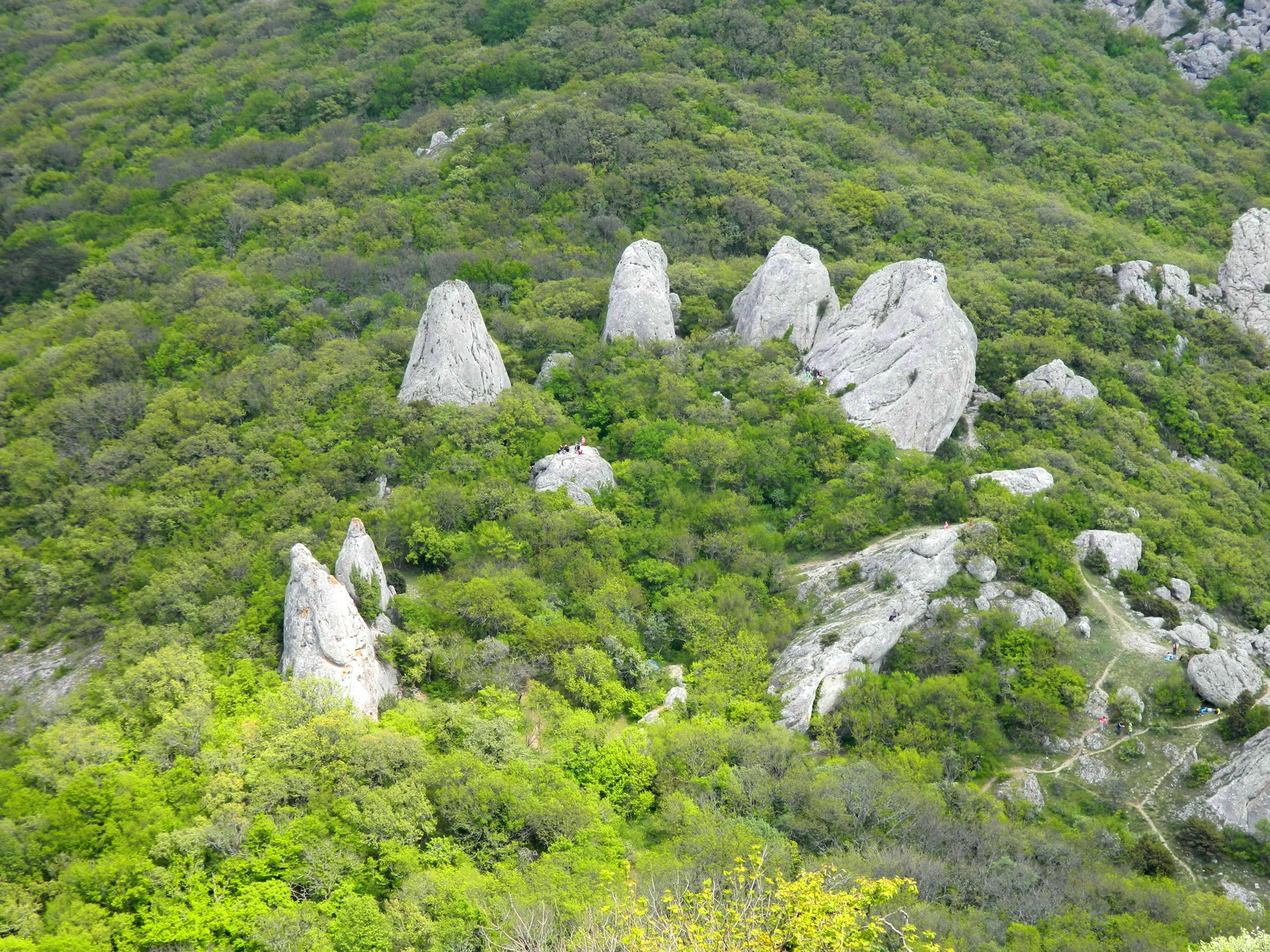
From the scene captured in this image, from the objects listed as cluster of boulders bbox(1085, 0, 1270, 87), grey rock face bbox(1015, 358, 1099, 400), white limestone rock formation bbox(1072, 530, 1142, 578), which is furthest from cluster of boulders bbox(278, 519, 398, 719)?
cluster of boulders bbox(1085, 0, 1270, 87)

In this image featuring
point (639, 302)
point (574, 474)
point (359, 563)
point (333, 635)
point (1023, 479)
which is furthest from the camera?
point (639, 302)

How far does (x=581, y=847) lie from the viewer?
2964 cm

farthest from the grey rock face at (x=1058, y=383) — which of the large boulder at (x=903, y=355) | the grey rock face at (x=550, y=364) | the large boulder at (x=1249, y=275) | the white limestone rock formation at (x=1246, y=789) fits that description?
the grey rock face at (x=550, y=364)

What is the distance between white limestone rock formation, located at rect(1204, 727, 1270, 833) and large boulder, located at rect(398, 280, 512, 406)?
117 ft

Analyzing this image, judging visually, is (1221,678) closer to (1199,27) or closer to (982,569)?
(982,569)

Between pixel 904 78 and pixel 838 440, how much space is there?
5208 centimetres

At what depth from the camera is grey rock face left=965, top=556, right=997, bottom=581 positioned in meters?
42.7

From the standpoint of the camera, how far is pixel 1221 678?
1549 inches

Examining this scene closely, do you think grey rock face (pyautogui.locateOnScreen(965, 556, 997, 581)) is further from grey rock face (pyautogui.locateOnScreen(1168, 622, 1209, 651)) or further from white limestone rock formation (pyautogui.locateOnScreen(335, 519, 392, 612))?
white limestone rock formation (pyautogui.locateOnScreen(335, 519, 392, 612))

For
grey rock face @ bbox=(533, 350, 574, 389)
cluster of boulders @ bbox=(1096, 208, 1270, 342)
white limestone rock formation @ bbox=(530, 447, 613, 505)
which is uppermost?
cluster of boulders @ bbox=(1096, 208, 1270, 342)

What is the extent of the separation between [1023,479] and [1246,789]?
16.6m

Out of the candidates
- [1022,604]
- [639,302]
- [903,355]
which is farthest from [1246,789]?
[639,302]

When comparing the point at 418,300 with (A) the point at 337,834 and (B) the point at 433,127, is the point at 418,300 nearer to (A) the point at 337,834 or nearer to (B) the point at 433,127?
(B) the point at 433,127

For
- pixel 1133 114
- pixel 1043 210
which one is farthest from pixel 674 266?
pixel 1133 114
